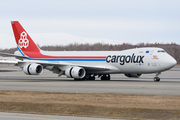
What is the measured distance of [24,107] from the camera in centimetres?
1802

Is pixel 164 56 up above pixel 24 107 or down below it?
above

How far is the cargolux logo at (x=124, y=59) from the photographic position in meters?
39.5

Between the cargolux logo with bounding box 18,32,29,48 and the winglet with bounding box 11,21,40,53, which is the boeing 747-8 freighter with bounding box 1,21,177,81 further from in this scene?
the cargolux logo with bounding box 18,32,29,48

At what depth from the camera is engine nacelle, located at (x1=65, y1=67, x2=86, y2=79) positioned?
131 ft

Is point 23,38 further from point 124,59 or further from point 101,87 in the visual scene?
point 101,87

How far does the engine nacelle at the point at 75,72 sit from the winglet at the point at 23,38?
9.26 m

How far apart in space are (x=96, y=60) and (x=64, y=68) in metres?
4.39

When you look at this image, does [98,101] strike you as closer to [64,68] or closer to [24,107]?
[24,107]

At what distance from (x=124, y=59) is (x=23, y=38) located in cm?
1626

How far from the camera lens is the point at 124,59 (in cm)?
4038

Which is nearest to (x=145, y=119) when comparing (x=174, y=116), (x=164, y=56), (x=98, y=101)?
(x=174, y=116)

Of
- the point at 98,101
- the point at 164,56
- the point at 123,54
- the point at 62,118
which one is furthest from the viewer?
the point at 123,54

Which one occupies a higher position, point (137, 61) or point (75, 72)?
point (137, 61)

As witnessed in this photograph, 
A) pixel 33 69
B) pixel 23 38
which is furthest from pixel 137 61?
pixel 23 38
